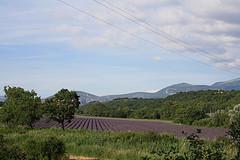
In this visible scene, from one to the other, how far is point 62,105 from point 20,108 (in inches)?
201

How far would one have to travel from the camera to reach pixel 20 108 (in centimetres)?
4353

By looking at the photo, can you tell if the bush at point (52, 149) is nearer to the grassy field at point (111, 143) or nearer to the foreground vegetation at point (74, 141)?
the foreground vegetation at point (74, 141)

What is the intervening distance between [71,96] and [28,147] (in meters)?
24.4

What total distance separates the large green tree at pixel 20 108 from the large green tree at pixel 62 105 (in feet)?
6.88

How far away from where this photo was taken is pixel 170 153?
301 inches

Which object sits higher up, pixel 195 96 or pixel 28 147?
pixel 195 96

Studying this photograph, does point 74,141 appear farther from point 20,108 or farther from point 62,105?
point 20,108

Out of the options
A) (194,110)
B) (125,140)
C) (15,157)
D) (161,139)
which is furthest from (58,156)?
(194,110)

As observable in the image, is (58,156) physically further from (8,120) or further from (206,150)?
(8,120)

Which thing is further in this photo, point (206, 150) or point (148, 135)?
point (148, 135)

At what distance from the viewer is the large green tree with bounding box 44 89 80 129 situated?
136 ft

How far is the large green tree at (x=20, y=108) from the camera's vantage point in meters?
43.7

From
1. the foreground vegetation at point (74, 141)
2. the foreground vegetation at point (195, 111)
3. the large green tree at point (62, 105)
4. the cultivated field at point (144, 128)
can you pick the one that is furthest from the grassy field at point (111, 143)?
the foreground vegetation at point (195, 111)

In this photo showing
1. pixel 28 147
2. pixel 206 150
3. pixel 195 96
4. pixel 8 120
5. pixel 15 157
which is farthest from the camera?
pixel 195 96
